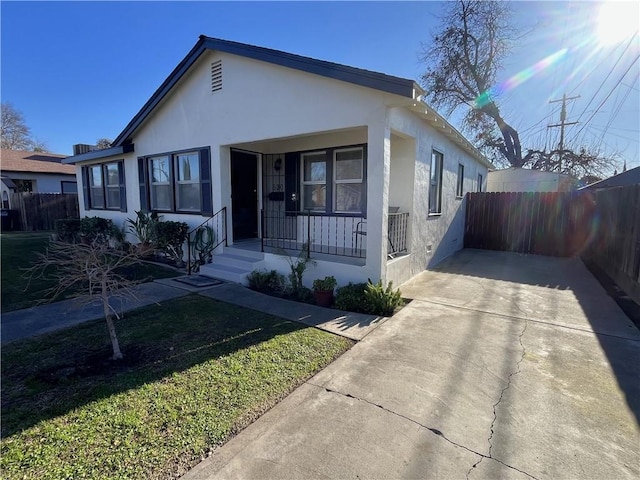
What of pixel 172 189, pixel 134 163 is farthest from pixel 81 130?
pixel 172 189

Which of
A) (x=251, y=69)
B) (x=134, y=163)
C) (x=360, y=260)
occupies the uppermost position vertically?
(x=251, y=69)

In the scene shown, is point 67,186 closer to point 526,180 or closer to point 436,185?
point 436,185

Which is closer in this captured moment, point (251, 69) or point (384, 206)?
point (384, 206)

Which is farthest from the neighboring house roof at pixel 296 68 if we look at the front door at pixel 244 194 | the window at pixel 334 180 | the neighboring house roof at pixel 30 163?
the neighboring house roof at pixel 30 163

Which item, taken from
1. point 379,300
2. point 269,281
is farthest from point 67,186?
point 379,300

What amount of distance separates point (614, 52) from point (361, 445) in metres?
13.1

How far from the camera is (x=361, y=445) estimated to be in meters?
2.24

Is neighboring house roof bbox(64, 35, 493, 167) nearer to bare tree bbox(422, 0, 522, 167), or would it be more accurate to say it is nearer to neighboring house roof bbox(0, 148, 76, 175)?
neighboring house roof bbox(0, 148, 76, 175)

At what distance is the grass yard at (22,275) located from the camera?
5.42 metres

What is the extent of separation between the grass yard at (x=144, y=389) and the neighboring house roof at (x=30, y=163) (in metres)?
22.1

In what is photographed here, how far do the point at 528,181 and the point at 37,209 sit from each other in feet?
86.3

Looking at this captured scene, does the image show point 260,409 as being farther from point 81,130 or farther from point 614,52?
point 81,130

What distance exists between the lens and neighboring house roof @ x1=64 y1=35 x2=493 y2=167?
467 centimetres

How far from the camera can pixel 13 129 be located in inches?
1182
